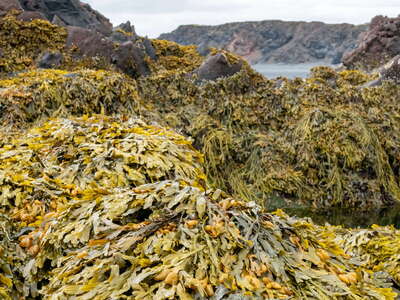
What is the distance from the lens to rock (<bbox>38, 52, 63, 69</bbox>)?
743 centimetres

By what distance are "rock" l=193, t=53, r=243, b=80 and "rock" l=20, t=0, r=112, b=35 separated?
3441 mm

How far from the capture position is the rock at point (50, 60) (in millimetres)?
7426

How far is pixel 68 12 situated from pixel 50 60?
11.3 ft

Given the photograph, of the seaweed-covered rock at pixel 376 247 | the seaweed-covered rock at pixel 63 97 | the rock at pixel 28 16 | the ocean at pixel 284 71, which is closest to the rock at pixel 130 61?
the seaweed-covered rock at pixel 63 97

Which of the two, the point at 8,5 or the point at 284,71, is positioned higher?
the point at 8,5

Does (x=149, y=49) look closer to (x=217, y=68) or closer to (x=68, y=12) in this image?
(x=217, y=68)

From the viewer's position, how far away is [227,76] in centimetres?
749

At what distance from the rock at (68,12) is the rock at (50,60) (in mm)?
2417

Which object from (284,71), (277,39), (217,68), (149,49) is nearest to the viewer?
(217,68)

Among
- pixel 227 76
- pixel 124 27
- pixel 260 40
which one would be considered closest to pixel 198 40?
pixel 260 40

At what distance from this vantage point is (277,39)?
4769 centimetres

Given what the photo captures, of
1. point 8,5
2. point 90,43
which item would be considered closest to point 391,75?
point 90,43

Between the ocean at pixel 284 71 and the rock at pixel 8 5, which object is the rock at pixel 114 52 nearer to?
the rock at pixel 8 5

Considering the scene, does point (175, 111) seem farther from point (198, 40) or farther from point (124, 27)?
point (198, 40)
